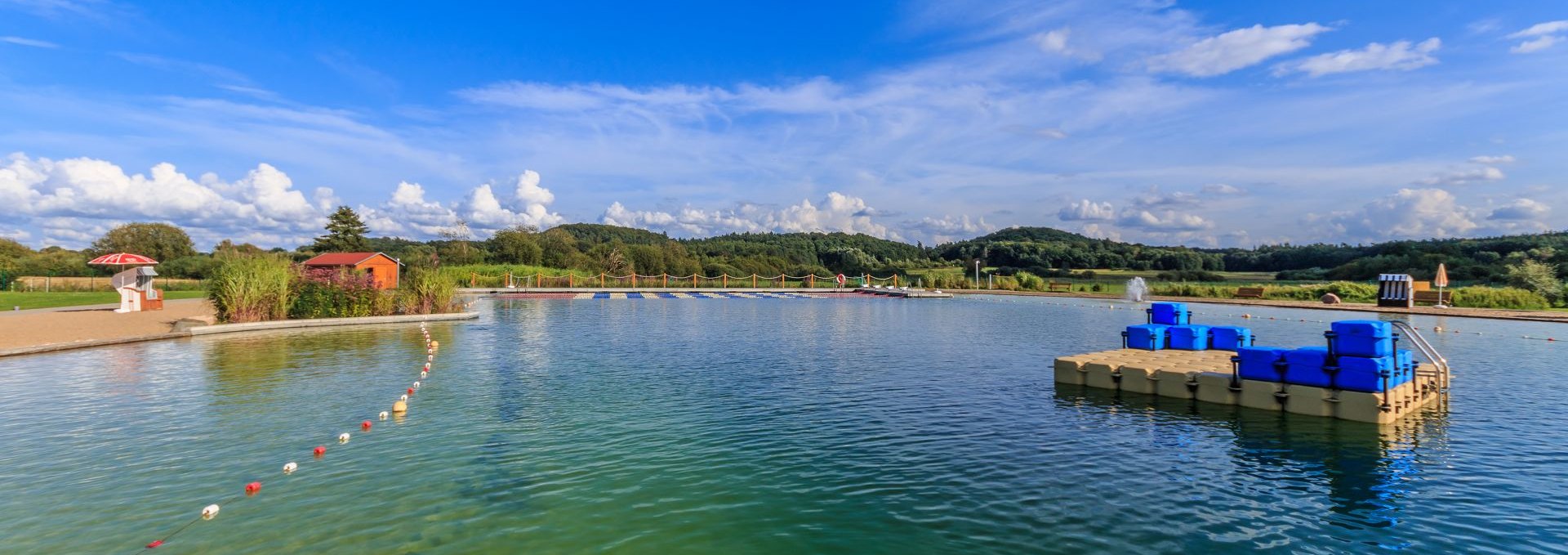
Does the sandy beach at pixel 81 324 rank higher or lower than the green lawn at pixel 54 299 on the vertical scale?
lower

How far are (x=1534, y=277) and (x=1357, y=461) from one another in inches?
1307

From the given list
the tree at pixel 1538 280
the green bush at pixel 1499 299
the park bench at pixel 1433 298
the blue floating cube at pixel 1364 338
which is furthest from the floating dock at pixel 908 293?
the blue floating cube at pixel 1364 338

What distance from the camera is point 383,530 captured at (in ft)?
16.8

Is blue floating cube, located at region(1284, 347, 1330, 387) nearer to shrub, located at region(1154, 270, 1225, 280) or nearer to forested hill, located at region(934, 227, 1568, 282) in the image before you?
forested hill, located at region(934, 227, 1568, 282)

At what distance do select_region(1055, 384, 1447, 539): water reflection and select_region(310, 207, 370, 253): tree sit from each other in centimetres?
6511

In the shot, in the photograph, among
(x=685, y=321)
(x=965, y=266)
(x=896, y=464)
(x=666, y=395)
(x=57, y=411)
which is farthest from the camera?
(x=965, y=266)

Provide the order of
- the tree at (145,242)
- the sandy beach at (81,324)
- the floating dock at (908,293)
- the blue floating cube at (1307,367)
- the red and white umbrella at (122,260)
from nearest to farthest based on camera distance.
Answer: the blue floating cube at (1307,367) < the sandy beach at (81,324) < the red and white umbrella at (122,260) < the floating dock at (908,293) < the tree at (145,242)

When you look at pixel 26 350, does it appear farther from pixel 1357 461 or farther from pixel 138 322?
pixel 1357 461

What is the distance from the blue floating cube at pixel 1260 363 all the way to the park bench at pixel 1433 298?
25.6 meters

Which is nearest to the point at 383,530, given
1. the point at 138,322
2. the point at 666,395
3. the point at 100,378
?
the point at 666,395

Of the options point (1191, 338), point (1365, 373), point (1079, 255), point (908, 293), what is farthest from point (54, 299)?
point (1079, 255)

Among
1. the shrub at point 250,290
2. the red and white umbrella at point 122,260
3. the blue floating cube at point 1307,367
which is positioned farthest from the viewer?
the red and white umbrella at point 122,260

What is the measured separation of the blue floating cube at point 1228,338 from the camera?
40.2 ft

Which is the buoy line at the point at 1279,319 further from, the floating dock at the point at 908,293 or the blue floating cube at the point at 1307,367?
the blue floating cube at the point at 1307,367
